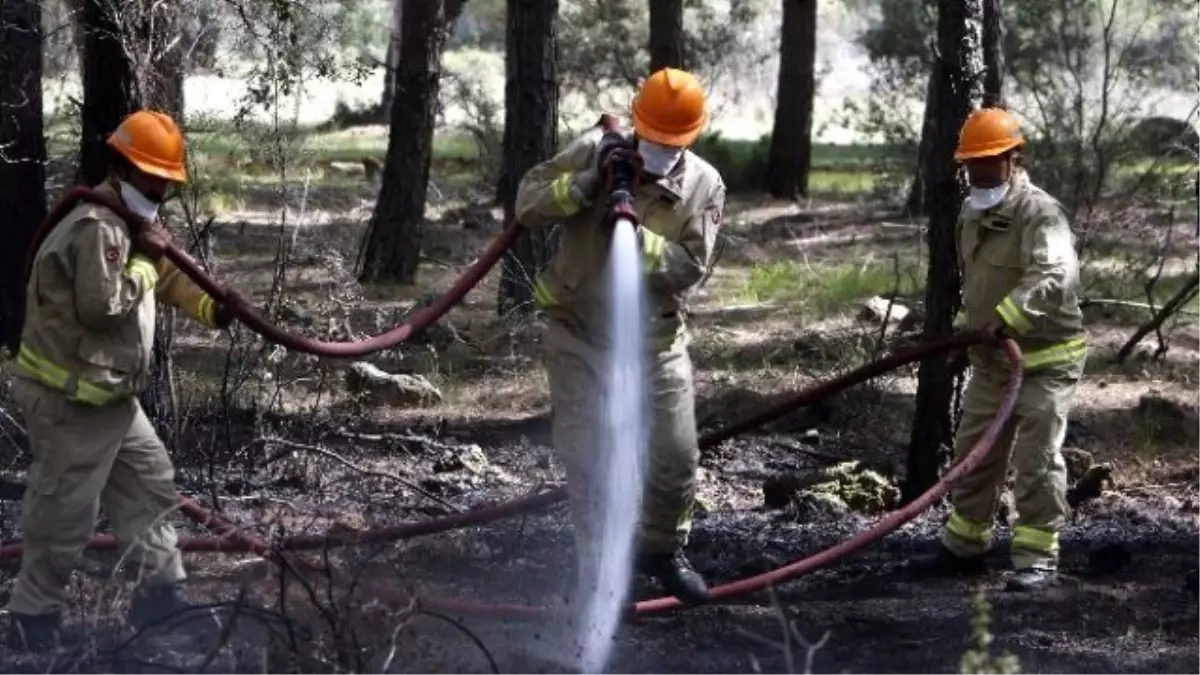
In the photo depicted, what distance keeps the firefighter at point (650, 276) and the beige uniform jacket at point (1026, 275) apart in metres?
1.40

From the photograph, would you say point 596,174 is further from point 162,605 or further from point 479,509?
point 162,605

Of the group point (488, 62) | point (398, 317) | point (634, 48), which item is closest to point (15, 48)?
point (398, 317)

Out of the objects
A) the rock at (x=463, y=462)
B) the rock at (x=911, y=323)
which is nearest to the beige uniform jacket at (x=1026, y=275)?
the rock at (x=463, y=462)

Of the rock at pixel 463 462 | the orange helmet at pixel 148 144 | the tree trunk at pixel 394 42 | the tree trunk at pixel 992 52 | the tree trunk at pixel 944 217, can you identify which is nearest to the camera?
the orange helmet at pixel 148 144

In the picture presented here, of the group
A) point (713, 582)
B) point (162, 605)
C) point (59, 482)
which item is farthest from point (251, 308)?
point (713, 582)

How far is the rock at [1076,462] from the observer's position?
9555 mm

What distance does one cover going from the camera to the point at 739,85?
1662 inches

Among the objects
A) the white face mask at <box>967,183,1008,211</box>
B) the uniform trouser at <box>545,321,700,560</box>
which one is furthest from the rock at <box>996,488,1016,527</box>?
the uniform trouser at <box>545,321,700,560</box>

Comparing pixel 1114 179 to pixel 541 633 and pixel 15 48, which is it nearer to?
pixel 15 48

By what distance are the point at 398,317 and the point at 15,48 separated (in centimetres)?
311

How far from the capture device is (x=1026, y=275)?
7.27 meters

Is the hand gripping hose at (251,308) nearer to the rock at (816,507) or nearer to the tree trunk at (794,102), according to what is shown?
the rock at (816,507)

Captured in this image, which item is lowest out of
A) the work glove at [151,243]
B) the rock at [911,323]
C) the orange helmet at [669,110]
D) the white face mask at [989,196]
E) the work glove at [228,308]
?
the rock at [911,323]

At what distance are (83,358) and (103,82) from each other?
7.89 feet
